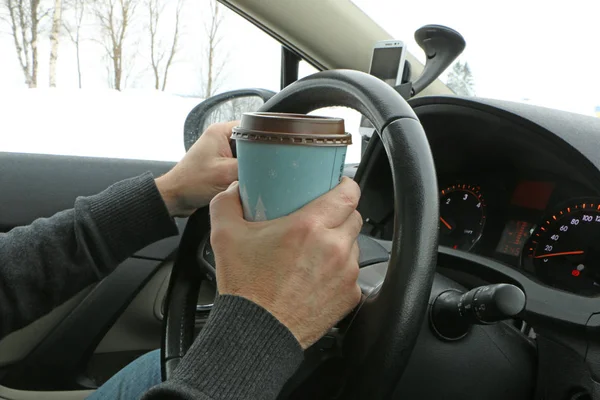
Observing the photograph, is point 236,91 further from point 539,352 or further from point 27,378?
point 539,352

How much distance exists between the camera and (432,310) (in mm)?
724

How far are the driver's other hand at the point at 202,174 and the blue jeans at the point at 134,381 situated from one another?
28 cm

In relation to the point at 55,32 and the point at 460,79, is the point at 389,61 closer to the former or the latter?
the point at 460,79

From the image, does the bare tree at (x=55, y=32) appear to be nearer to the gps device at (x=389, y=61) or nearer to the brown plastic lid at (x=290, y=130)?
the gps device at (x=389, y=61)

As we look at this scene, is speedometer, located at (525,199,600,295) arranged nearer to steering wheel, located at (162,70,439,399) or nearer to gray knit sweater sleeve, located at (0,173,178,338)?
steering wheel, located at (162,70,439,399)

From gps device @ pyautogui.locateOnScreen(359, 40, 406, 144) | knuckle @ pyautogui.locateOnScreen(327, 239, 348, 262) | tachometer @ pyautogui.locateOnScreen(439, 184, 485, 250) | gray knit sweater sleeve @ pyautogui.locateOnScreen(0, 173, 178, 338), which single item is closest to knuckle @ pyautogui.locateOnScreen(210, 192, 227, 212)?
knuckle @ pyautogui.locateOnScreen(327, 239, 348, 262)

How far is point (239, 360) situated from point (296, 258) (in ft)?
0.35

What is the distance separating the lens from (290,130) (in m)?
0.49

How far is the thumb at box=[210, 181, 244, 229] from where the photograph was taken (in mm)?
546

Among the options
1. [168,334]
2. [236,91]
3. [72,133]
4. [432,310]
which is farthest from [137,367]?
[72,133]

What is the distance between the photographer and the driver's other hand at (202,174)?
92cm

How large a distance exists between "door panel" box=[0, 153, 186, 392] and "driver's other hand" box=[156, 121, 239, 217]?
2.22ft

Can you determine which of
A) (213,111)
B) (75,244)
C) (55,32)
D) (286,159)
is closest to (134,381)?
(75,244)

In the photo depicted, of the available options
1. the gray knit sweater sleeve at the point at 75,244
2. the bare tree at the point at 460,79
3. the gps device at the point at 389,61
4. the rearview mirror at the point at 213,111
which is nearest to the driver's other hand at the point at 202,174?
the gray knit sweater sleeve at the point at 75,244
